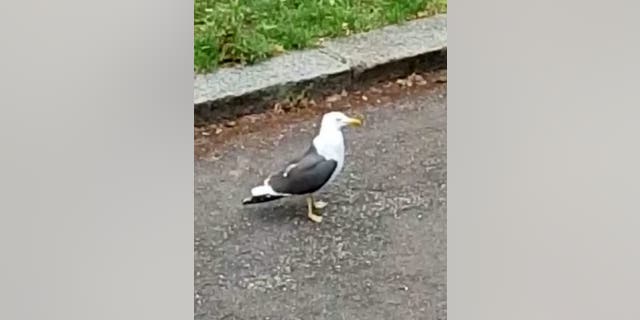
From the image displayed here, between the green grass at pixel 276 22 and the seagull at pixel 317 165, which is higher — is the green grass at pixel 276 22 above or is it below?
above

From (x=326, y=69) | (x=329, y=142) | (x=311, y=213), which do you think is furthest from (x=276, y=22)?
(x=311, y=213)

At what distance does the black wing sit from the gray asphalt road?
2 centimetres

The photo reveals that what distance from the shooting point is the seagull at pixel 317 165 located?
60.8 inches

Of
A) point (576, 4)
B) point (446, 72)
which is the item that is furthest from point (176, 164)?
point (576, 4)

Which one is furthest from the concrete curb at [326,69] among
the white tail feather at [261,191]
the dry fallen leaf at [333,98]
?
the white tail feather at [261,191]

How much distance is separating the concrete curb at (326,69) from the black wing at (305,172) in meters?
0.10

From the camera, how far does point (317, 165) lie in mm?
1547

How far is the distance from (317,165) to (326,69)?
0.53 feet

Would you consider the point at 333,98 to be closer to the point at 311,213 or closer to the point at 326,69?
the point at 326,69

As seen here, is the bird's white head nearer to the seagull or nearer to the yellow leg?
the seagull

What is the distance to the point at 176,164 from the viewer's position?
149cm

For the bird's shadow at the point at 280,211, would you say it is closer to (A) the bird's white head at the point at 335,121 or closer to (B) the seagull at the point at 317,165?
(B) the seagull at the point at 317,165

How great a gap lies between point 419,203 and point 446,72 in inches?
9.1

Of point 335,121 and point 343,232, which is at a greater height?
point 335,121
